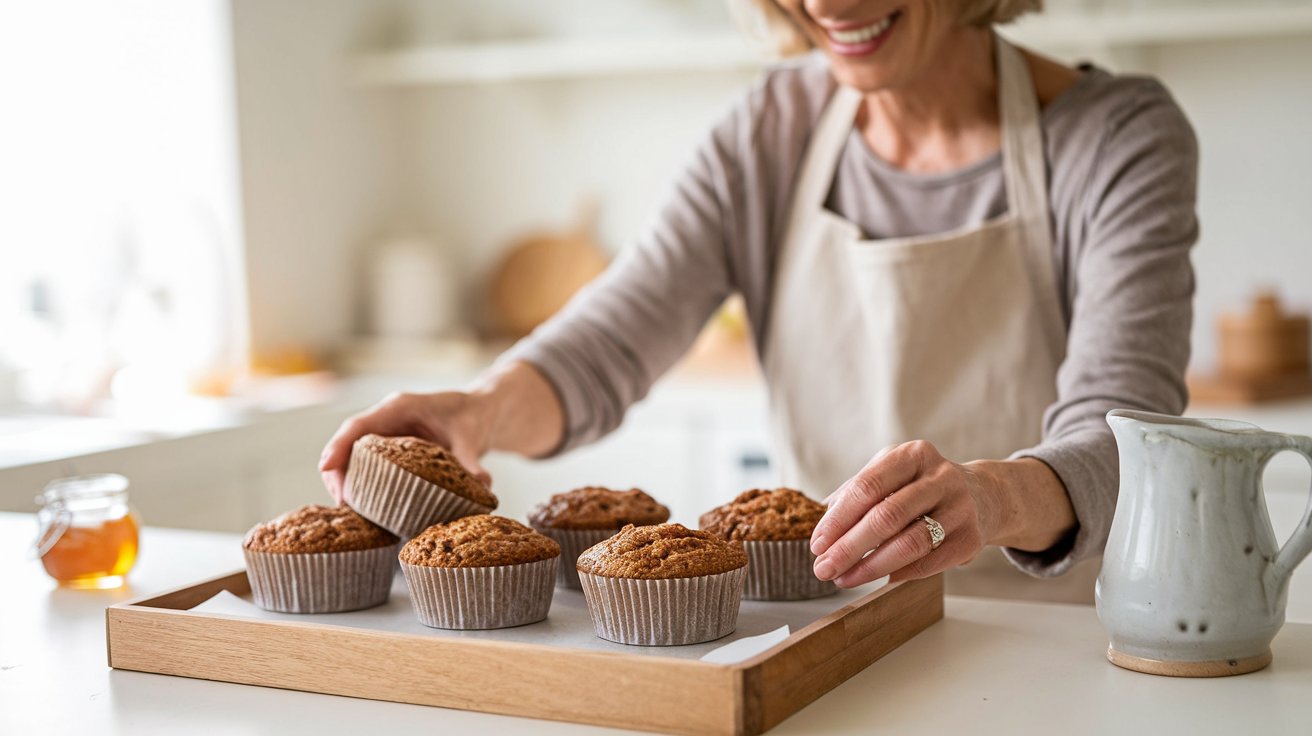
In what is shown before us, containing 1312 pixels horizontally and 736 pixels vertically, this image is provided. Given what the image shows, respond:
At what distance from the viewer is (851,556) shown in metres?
1.03

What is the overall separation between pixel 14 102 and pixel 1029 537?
280cm

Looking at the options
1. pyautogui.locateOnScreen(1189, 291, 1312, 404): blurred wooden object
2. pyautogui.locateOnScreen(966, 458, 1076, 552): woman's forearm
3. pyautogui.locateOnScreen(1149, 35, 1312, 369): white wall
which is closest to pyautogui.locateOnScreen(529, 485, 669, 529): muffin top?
pyautogui.locateOnScreen(966, 458, 1076, 552): woman's forearm

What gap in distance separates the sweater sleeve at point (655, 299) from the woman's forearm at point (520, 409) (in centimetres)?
2

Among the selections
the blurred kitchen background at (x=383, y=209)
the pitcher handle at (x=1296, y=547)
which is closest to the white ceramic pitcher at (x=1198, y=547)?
the pitcher handle at (x=1296, y=547)

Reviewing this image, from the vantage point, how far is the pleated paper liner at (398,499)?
1.22 m

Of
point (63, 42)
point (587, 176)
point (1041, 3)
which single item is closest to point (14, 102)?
point (63, 42)

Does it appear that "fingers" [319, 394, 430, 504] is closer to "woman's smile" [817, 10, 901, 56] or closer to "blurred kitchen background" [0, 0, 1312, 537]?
"woman's smile" [817, 10, 901, 56]

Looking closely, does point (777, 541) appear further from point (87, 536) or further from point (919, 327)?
point (87, 536)

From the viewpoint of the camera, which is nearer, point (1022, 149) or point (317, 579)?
point (317, 579)

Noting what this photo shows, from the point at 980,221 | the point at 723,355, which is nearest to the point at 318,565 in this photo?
the point at 980,221

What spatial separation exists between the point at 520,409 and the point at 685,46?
1920 millimetres

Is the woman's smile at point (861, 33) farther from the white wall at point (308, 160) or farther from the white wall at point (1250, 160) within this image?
the white wall at point (308, 160)

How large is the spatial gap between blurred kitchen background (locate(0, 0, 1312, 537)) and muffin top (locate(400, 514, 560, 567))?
1.47 meters

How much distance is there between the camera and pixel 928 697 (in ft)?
3.14
